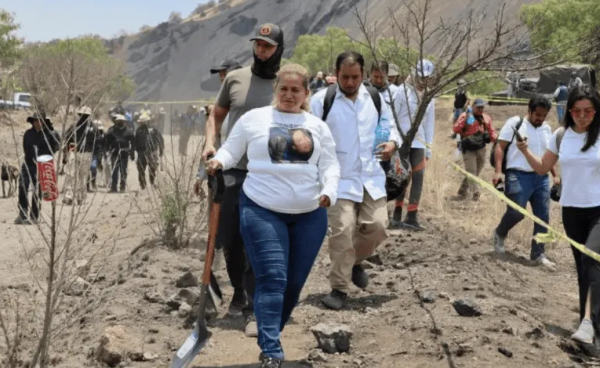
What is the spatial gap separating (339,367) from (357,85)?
1941 millimetres

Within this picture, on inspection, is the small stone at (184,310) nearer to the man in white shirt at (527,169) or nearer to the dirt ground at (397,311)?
the dirt ground at (397,311)

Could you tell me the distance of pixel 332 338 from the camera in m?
5.18

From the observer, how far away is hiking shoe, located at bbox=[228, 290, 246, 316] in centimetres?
583

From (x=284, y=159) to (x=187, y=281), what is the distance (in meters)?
2.18

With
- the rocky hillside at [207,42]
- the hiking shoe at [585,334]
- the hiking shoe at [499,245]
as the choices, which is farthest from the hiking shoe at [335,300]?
the rocky hillside at [207,42]

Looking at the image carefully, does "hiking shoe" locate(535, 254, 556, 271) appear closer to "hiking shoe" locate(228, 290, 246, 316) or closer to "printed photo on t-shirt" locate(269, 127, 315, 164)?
"hiking shoe" locate(228, 290, 246, 316)

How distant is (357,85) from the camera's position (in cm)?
604

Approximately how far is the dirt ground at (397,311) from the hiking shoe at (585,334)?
10 cm

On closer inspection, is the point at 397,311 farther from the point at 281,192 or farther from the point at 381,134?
the point at 281,192

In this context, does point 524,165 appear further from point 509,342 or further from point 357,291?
point 509,342

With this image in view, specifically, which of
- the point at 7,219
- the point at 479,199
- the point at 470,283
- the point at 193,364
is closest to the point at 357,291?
the point at 470,283

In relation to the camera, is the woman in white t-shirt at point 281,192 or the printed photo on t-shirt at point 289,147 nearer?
the woman in white t-shirt at point 281,192

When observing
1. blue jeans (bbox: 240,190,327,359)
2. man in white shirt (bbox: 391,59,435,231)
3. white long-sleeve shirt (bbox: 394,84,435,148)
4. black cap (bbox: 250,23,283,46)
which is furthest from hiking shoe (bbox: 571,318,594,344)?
man in white shirt (bbox: 391,59,435,231)

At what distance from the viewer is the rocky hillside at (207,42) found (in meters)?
98.1
